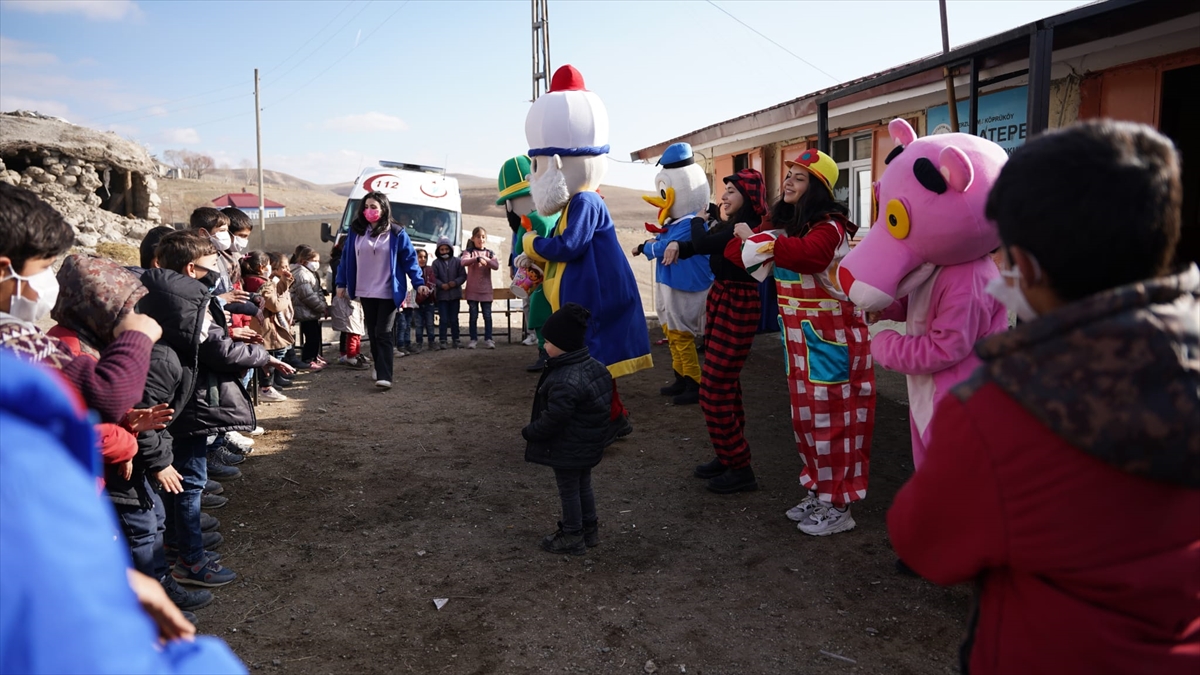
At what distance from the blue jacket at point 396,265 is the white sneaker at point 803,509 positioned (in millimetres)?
4295

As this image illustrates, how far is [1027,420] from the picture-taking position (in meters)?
1.22

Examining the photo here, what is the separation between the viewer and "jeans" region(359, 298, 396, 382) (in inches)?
286

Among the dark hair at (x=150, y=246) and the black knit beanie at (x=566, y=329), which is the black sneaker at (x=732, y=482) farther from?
the dark hair at (x=150, y=246)

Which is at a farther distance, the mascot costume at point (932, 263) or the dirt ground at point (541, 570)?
the dirt ground at point (541, 570)

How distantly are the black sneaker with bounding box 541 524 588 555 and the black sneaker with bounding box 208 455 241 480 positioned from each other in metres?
2.30

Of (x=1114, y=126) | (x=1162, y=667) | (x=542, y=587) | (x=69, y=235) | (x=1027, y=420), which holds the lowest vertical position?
(x=542, y=587)

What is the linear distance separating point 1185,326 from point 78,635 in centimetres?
152

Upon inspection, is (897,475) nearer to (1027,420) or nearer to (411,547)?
(411,547)

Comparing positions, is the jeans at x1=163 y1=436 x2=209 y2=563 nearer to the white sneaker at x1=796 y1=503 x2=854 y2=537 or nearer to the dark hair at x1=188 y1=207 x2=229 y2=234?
the dark hair at x1=188 y1=207 x2=229 y2=234

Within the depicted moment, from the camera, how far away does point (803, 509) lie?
422 cm

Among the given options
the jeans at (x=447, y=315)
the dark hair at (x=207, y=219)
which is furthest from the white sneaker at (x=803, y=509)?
the jeans at (x=447, y=315)

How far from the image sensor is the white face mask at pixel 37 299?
1.93 metres

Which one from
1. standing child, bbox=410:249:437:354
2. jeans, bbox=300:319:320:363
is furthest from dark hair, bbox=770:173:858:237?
standing child, bbox=410:249:437:354

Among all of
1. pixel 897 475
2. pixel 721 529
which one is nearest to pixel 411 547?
pixel 721 529
